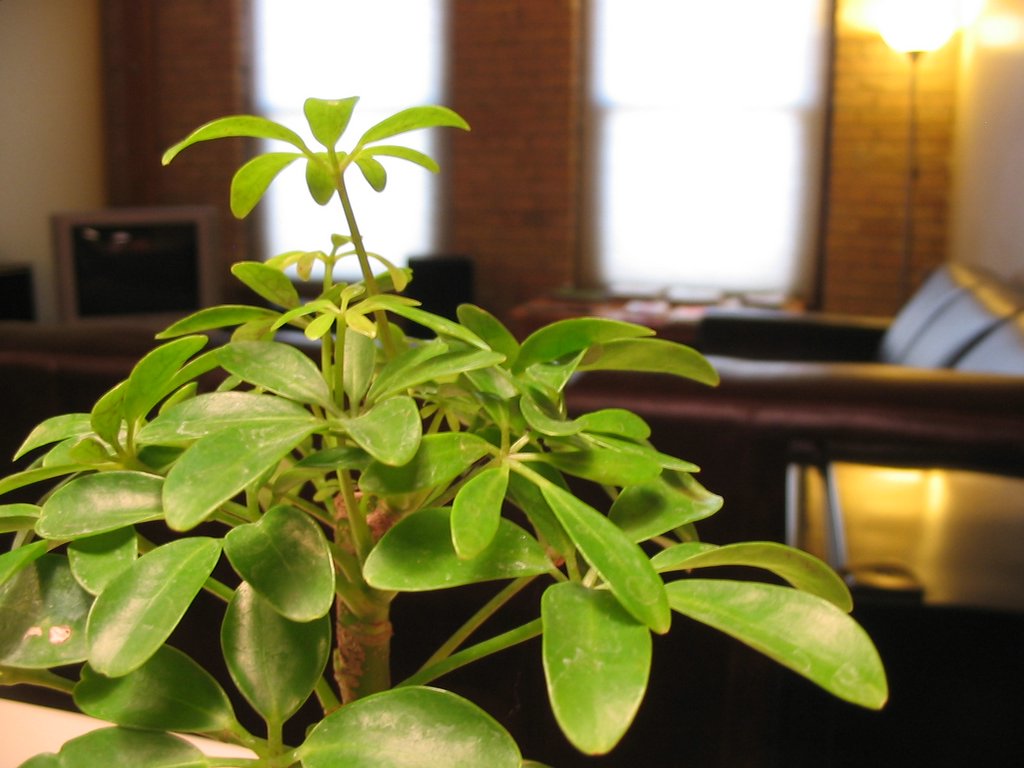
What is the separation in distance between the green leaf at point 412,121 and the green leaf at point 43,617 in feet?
0.79

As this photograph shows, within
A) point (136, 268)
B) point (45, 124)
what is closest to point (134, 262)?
point (136, 268)

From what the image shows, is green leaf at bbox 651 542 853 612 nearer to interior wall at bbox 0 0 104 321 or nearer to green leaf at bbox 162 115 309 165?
green leaf at bbox 162 115 309 165

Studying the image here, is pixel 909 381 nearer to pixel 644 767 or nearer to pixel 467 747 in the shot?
pixel 644 767

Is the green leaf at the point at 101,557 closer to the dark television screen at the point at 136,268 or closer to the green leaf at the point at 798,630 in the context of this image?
the green leaf at the point at 798,630

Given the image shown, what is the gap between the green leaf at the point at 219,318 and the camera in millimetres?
517

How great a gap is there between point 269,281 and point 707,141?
5.23 meters

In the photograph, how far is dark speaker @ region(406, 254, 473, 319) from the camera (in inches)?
209

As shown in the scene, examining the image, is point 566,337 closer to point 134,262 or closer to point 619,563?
point 619,563

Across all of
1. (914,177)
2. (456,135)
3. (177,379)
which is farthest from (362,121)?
(177,379)

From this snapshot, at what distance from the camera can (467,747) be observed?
371 mm

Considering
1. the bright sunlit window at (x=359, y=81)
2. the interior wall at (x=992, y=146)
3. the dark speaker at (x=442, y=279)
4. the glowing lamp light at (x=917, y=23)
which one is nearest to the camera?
the interior wall at (x=992, y=146)

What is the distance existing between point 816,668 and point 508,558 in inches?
4.9

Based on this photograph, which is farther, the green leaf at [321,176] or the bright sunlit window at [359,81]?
the bright sunlit window at [359,81]

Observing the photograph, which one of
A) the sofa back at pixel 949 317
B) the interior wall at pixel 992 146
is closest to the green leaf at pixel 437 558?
the sofa back at pixel 949 317
